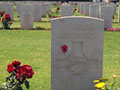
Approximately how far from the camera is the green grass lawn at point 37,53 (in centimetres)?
748

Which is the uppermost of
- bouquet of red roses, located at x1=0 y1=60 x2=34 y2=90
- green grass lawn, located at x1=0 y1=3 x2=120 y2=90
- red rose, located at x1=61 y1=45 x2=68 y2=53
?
red rose, located at x1=61 y1=45 x2=68 y2=53

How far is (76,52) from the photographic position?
5797 mm

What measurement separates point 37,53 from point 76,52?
433 cm

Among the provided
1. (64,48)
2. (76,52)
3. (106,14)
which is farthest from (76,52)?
(106,14)

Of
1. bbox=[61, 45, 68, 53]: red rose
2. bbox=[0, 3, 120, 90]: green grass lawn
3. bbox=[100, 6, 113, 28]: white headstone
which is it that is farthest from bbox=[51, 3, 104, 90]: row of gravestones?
bbox=[100, 6, 113, 28]: white headstone

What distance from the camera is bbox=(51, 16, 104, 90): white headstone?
18.7ft

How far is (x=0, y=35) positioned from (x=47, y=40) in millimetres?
2212

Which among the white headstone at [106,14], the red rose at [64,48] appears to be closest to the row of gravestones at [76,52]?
the red rose at [64,48]

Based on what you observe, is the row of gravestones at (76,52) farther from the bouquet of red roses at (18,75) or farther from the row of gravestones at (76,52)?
the bouquet of red roses at (18,75)

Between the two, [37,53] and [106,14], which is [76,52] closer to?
[37,53]

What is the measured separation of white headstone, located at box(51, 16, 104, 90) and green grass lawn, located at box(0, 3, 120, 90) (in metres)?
0.90

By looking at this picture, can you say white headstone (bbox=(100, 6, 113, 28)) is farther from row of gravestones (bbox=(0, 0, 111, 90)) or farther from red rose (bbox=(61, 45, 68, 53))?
red rose (bbox=(61, 45, 68, 53))

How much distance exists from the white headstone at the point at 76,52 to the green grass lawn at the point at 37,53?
0.90 metres

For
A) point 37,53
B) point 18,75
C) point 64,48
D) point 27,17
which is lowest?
point 37,53
